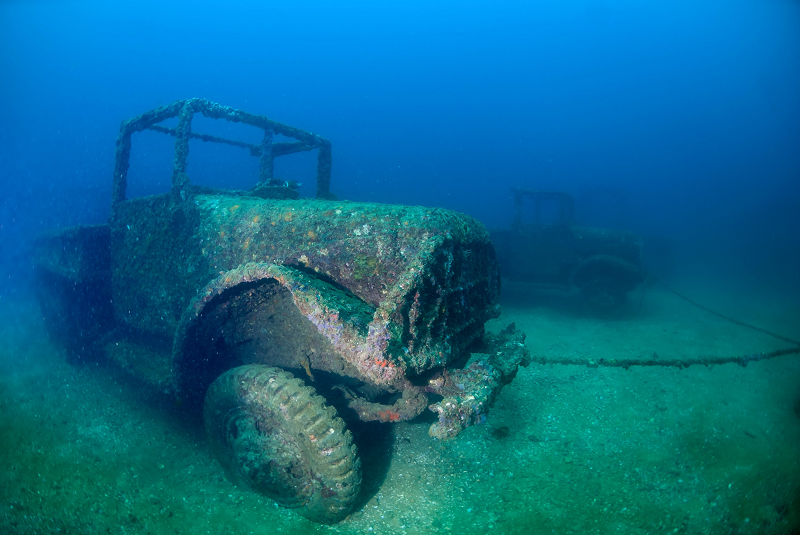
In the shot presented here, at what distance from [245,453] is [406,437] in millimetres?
1549

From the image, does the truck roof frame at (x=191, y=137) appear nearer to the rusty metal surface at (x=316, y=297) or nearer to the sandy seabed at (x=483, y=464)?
the rusty metal surface at (x=316, y=297)

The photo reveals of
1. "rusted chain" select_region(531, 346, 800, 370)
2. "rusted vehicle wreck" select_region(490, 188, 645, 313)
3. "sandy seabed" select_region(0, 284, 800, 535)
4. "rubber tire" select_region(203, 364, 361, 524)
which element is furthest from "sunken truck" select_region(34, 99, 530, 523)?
"rusted vehicle wreck" select_region(490, 188, 645, 313)

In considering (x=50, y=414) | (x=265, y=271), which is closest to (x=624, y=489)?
(x=265, y=271)

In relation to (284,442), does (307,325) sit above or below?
above

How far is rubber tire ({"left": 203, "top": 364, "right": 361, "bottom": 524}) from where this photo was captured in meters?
2.35

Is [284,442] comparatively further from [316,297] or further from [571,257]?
[571,257]

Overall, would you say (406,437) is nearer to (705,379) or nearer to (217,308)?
(217,308)

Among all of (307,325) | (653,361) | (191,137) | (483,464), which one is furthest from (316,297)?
(191,137)

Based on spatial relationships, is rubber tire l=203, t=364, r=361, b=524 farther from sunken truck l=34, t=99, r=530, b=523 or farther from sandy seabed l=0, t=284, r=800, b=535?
sandy seabed l=0, t=284, r=800, b=535

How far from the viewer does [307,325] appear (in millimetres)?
3041

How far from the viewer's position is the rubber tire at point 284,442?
2.35m

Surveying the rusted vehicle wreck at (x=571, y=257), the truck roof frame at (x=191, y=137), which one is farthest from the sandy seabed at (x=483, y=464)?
the rusted vehicle wreck at (x=571, y=257)

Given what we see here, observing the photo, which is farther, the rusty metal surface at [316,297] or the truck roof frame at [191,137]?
the truck roof frame at [191,137]

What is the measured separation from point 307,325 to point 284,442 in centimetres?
87
